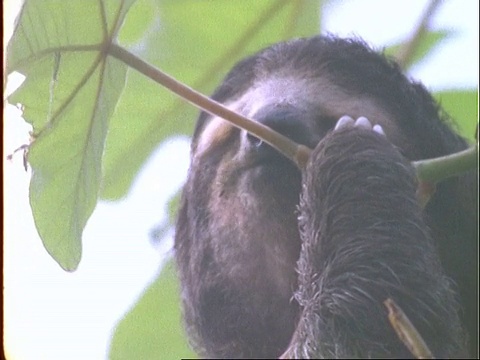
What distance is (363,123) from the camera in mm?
1050

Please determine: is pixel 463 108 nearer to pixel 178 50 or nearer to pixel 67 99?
pixel 178 50

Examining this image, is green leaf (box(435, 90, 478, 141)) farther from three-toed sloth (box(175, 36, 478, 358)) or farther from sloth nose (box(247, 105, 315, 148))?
sloth nose (box(247, 105, 315, 148))

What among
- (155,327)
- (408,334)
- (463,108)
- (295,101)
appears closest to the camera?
(408,334)

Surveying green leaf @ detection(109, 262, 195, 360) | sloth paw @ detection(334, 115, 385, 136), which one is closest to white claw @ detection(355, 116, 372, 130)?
sloth paw @ detection(334, 115, 385, 136)

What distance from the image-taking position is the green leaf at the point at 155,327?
1.21m

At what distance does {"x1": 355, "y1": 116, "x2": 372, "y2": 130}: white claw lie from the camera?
1.04 meters

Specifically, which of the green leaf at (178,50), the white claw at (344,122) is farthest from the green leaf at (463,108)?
the green leaf at (178,50)

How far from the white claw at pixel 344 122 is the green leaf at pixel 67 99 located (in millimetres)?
445

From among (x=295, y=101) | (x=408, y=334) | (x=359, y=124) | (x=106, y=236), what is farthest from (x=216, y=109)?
(x=408, y=334)

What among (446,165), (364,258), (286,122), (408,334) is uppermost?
(286,122)

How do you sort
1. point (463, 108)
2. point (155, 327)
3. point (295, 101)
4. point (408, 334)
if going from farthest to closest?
point (155, 327) < point (295, 101) < point (463, 108) < point (408, 334)

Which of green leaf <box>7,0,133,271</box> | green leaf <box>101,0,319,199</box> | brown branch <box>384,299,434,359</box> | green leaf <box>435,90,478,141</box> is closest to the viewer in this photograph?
brown branch <box>384,299,434,359</box>

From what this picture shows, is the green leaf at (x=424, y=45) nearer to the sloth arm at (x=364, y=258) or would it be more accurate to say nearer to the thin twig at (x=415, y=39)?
the thin twig at (x=415, y=39)

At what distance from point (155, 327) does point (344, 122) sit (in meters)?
0.49
